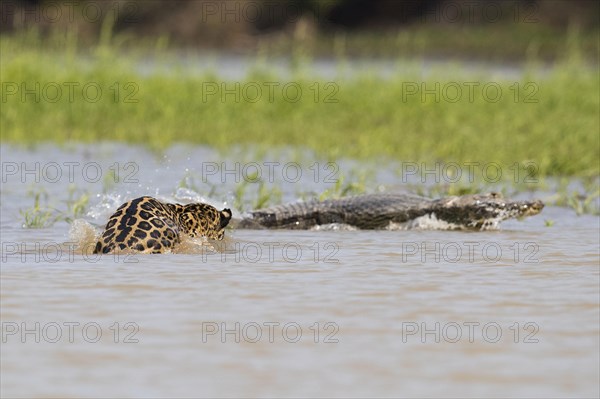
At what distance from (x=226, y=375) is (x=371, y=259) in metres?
2.60

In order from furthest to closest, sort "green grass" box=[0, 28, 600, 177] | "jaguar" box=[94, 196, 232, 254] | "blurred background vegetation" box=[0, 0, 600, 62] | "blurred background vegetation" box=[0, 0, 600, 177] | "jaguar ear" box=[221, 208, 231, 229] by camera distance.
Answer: "blurred background vegetation" box=[0, 0, 600, 62] < "green grass" box=[0, 28, 600, 177] < "blurred background vegetation" box=[0, 0, 600, 177] < "jaguar ear" box=[221, 208, 231, 229] < "jaguar" box=[94, 196, 232, 254]

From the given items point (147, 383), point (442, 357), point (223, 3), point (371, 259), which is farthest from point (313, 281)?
point (223, 3)

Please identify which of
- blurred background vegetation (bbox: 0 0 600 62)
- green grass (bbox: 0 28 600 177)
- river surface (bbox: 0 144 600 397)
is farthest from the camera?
blurred background vegetation (bbox: 0 0 600 62)

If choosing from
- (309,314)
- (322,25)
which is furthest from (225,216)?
(322,25)

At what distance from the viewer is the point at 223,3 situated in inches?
1758

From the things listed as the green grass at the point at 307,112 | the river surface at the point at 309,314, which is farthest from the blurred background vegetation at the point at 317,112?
the river surface at the point at 309,314

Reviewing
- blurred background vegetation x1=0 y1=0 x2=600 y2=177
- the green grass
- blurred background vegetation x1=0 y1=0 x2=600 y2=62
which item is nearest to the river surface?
blurred background vegetation x1=0 y1=0 x2=600 y2=177

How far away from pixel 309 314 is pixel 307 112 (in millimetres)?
10065

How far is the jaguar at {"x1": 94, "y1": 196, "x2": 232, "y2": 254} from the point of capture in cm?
663

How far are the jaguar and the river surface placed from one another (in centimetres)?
14

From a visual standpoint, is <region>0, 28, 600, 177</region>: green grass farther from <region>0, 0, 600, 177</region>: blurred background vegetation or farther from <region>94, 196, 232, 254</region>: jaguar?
<region>94, 196, 232, 254</region>: jaguar

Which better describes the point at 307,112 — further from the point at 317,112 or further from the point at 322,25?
the point at 322,25

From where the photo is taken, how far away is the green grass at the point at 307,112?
12.9 metres

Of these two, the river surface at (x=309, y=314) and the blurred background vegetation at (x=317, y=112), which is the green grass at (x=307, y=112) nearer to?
the blurred background vegetation at (x=317, y=112)
